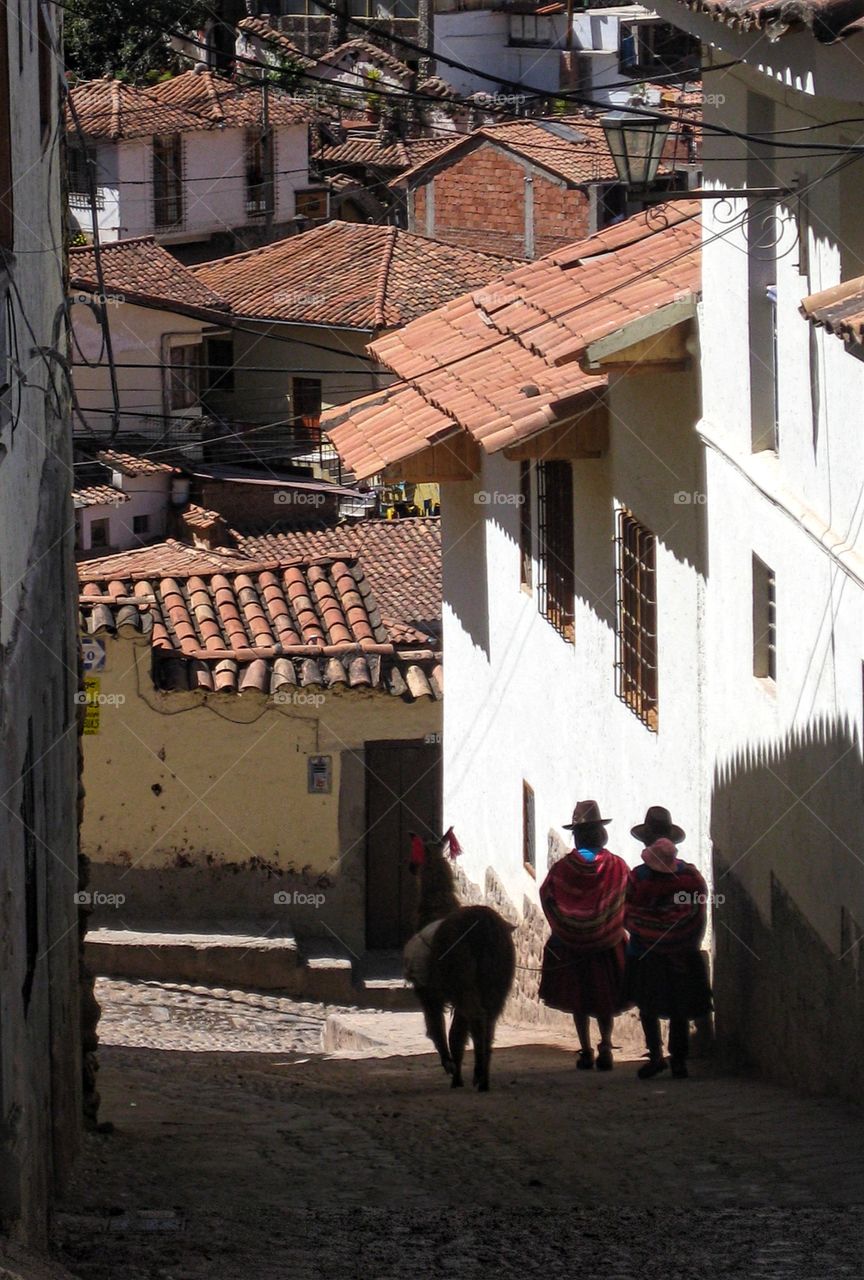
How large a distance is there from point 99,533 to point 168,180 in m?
15.5

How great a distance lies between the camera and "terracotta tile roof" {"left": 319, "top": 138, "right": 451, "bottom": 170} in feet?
166

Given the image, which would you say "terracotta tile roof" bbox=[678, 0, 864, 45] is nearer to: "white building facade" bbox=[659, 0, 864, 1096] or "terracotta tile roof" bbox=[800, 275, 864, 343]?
"white building facade" bbox=[659, 0, 864, 1096]

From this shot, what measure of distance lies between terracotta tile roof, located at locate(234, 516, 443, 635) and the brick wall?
1243 centimetres

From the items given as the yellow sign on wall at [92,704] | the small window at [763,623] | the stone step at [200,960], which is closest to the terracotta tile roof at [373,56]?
the yellow sign on wall at [92,704]

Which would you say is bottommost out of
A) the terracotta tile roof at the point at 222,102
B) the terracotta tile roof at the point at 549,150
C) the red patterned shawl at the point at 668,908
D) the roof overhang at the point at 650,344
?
the red patterned shawl at the point at 668,908

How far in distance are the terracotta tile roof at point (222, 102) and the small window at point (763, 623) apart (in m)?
38.3

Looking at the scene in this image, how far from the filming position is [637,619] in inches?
471

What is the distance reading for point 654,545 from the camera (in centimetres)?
→ 1147

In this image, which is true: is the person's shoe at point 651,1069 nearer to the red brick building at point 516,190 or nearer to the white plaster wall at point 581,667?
the white plaster wall at point 581,667

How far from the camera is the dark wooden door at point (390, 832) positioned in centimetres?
1739

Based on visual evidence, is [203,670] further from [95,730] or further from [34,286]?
[34,286]

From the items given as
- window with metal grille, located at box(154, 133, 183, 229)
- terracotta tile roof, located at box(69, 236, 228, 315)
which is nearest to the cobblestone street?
terracotta tile roof, located at box(69, 236, 228, 315)

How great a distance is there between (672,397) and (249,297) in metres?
31.0

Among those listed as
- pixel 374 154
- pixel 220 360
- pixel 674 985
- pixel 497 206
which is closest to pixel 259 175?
pixel 374 154
